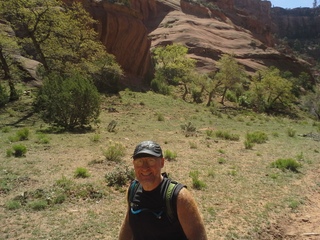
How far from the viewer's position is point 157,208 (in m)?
2.87

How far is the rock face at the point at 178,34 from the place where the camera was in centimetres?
3825

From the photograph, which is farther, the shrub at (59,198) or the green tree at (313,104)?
the green tree at (313,104)

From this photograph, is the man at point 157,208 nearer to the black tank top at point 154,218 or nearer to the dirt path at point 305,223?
the black tank top at point 154,218

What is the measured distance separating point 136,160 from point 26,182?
7242 mm

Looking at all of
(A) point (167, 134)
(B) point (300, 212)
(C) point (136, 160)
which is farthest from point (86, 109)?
(C) point (136, 160)

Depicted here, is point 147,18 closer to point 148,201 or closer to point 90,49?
point 90,49

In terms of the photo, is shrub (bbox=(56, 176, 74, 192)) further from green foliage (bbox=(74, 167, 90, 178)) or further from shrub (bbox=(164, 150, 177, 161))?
shrub (bbox=(164, 150, 177, 161))

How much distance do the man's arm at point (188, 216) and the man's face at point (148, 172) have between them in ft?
0.91

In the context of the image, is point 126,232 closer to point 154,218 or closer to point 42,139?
point 154,218

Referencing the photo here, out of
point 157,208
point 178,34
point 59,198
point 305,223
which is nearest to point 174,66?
point 178,34

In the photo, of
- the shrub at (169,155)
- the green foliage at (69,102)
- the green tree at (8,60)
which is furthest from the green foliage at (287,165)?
the green tree at (8,60)

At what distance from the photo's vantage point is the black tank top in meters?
2.84

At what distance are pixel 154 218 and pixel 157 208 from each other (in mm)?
90

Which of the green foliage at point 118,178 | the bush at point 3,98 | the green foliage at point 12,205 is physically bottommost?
the bush at point 3,98
